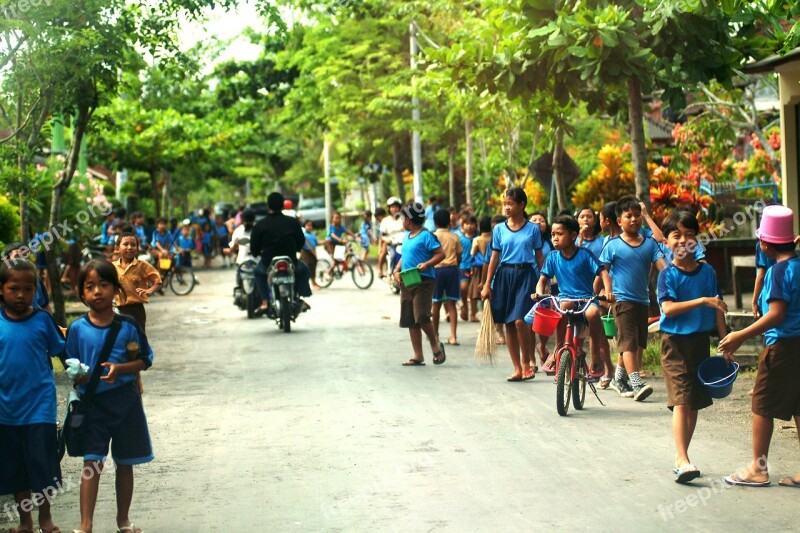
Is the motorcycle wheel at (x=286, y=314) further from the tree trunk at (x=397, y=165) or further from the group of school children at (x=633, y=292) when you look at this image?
the tree trunk at (x=397, y=165)

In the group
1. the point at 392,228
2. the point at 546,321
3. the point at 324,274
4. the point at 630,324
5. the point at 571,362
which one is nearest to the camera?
the point at 571,362

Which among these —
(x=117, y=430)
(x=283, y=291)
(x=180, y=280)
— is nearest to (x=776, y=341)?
(x=117, y=430)

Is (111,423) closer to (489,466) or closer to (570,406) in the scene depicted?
(489,466)

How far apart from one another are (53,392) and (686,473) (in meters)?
3.74

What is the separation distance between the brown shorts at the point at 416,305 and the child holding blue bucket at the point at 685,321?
19.9 feet

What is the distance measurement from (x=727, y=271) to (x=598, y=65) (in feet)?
31.5

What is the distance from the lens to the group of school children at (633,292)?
24.4 feet

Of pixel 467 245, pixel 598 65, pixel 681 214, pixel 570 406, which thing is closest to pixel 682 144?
pixel 467 245

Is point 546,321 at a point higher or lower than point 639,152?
lower

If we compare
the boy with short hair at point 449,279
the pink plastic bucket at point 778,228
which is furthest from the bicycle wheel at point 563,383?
the boy with short hair at point 449,279

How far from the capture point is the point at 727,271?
21609 mm

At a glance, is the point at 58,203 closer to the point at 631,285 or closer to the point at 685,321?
the point at 631,285

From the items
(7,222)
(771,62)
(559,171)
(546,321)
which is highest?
(771,62)

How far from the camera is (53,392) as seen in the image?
6.63 meters
